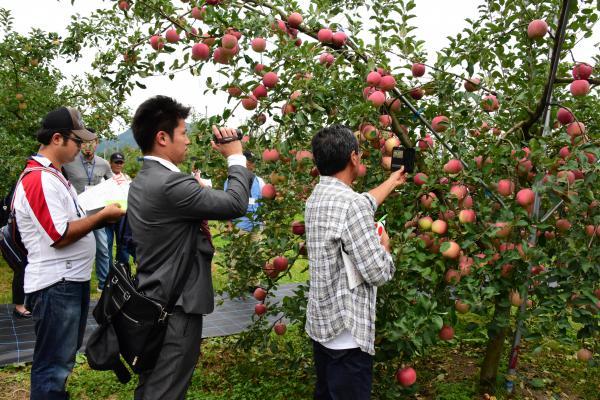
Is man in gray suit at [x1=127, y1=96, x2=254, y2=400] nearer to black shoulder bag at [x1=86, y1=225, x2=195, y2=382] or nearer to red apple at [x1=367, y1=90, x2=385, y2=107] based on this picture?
black shoulder bag at [x1=86, y1=225, x2=195, y2=382]

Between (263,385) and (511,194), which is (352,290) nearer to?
(511,194)

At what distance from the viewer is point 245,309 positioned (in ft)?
15.9

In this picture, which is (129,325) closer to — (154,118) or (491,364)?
(154,118)

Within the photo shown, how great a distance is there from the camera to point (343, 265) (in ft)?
5.47

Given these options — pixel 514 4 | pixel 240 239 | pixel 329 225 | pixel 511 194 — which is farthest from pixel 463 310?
pixel 514 4

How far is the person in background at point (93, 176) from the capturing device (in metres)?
4.91

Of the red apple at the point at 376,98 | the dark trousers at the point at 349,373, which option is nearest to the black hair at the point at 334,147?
the red apple at the point at 376,98

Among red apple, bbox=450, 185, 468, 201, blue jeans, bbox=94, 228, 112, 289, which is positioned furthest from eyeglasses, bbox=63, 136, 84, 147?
blue jeans, bbox=94, 228, 112, 289

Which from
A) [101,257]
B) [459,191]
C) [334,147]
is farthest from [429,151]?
[101,257]

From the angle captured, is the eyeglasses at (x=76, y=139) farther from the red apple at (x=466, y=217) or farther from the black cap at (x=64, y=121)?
the red apple at (x=466, y=217)

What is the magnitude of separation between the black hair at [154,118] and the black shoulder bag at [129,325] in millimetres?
471

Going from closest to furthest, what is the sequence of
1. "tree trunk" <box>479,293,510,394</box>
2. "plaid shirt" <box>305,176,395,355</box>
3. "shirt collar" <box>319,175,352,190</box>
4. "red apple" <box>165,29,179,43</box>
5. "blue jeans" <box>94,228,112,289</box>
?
"plaid shirt" <box>305,176,395,355</box> < "shirt collar" <box>319,175,352,190</box> < "red apple" <box>165,29,179,43</box> < "tree trunk" <box>479,293,510,394</box> < "blue jeans" <box>94,228,112,289</box>

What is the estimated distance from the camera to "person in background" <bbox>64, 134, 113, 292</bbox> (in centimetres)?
491

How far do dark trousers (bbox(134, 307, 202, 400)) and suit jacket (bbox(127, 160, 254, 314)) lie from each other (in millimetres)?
64
